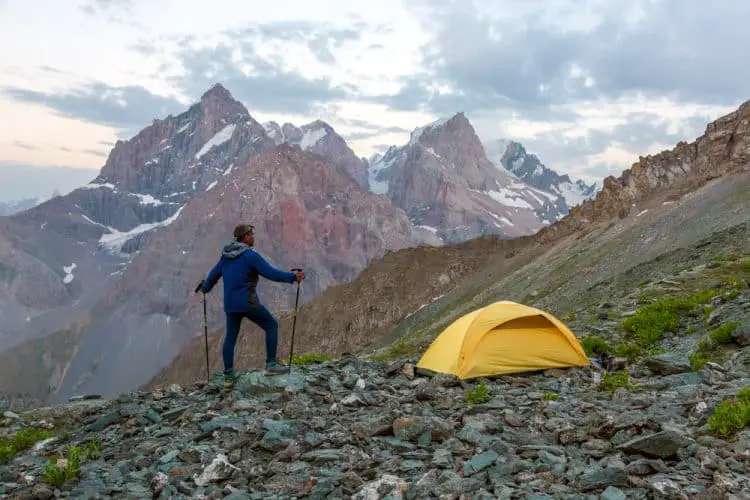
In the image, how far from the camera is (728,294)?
17828mm

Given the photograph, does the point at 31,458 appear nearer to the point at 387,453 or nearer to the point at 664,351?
the point at 387,453

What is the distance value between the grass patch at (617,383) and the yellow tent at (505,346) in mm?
2380

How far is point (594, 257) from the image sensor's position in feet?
167

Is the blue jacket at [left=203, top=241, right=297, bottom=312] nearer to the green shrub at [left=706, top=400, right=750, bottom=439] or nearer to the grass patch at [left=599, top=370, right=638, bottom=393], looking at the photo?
the grass patch at [left=599, top=370, right=638, bottom=393]

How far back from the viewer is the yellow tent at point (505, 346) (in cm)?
1484

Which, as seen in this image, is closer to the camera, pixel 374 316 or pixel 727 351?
pixel 727 351

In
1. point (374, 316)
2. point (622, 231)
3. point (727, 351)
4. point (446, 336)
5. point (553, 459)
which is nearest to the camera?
point (553, 459)

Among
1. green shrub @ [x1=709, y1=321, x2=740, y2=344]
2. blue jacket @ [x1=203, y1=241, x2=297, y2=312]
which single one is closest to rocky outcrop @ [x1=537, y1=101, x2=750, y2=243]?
green shrub @ [x1=709, y1=321, x2=740, y2=344]

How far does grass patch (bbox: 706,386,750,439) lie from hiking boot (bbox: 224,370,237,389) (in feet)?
28.7

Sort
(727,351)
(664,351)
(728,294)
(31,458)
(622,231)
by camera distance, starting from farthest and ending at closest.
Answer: (622,231) → (728,294) → (664,351) → (727,351) → (31,458)

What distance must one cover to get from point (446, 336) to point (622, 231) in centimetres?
4463

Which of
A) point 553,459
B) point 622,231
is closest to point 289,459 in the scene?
point 553,459

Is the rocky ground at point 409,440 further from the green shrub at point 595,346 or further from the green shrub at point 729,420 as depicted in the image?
the green shrub at point 595,346

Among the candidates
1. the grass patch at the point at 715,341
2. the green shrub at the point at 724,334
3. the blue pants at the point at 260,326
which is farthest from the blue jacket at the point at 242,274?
the green shrub at the point at 724,334
